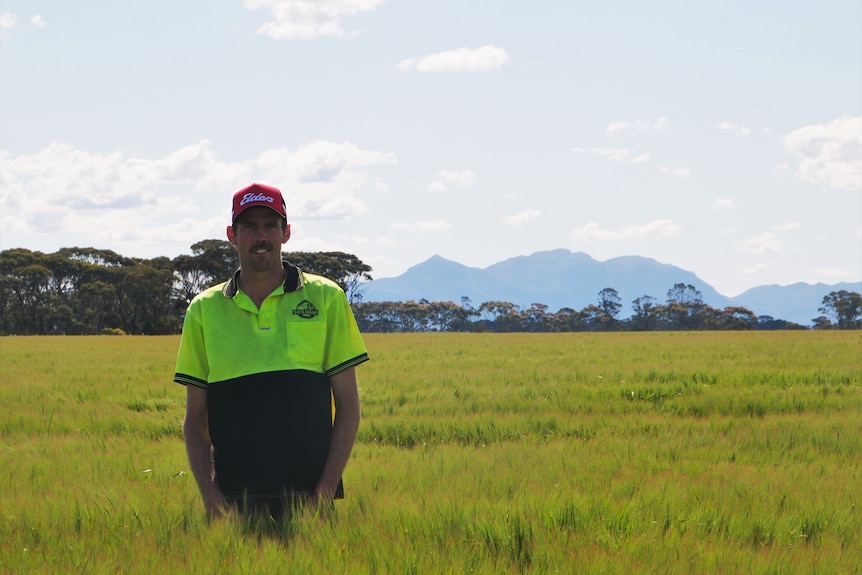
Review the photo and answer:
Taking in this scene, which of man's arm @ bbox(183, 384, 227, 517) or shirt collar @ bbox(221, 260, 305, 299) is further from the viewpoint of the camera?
man's arm @ bbox(183, 384, 227, 517)

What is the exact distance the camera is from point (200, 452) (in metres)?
4.57

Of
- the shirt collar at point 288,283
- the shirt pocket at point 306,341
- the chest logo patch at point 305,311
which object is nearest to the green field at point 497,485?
the shirt pocket at point 306,341

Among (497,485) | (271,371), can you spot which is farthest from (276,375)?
(497,485)

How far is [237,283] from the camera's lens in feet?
14.8

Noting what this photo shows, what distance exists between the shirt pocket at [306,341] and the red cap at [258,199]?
0.62 meters

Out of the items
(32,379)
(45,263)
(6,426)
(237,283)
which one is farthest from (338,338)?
(45,263)

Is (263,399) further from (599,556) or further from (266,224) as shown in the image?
(599,556)

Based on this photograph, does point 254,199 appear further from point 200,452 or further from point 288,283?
point 200,452

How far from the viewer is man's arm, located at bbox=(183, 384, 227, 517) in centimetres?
453

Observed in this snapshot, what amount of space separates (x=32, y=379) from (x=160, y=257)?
246 ft

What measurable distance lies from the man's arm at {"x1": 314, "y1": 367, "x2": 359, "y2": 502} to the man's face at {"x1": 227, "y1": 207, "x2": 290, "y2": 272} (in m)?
0.75

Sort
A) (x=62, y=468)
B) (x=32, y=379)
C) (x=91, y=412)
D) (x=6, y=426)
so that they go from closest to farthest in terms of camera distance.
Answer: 1. (x=62, y=468)
2. (x=6, y=426)
3. (x=91, y=412)
4. (x=32, y=379)

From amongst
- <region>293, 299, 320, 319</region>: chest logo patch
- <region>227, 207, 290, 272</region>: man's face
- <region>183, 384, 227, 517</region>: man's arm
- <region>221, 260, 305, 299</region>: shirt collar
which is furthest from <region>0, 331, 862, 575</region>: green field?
<region>227, 207, 290, 272</region>: man's face

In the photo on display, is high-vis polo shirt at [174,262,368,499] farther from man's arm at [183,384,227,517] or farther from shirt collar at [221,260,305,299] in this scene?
man's arm at [183,384,227,517]
